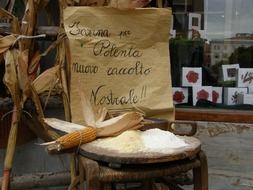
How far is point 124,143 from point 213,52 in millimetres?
1901

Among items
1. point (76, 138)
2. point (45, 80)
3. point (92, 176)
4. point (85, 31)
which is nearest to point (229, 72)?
point (85, 31)

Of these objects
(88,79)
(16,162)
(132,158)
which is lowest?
(16,162)

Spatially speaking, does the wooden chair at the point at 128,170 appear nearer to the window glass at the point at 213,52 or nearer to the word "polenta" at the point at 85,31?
the word "polenta" at the point at 85,31

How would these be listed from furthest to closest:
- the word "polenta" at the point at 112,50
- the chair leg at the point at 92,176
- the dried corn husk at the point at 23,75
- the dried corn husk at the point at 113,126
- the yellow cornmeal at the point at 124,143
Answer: the word "polenta" at the point at 112,50 < the dried corn husk at the point at 23,75 < the dried corn husk at the point at 113,126 < the yellow cornmeal at the point at 124,143 < the chair leg at the point at 92,176

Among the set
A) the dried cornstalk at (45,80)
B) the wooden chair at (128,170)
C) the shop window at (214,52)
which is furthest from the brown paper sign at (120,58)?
the shop window at (214,52)

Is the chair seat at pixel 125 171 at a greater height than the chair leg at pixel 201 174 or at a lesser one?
greater

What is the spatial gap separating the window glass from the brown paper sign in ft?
3.62

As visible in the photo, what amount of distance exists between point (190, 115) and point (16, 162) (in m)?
1.33

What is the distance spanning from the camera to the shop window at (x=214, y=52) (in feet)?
12.1

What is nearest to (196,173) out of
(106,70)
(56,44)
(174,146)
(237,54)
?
(174,146)

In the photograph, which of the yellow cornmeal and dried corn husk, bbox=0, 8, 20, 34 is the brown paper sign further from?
the yellow cornmeal

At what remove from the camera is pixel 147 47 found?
8.64 feet

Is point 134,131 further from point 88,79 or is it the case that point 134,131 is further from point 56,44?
point 56,44

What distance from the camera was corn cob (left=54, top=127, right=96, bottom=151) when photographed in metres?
2.02
